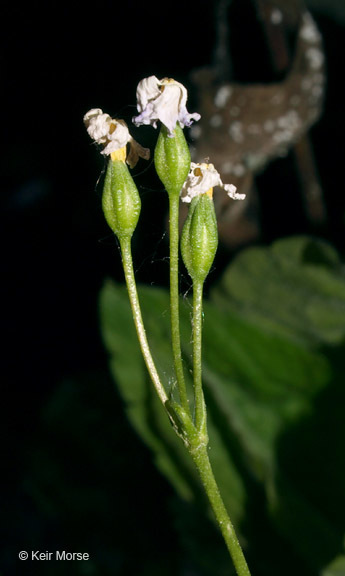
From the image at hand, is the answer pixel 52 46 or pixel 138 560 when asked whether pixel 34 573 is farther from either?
pixel 52 46

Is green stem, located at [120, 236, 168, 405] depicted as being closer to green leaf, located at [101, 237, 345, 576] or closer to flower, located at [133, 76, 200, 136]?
flower, located at [133, 76, 200, 136]

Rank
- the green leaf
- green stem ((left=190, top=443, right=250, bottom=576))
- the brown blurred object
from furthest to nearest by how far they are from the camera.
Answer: the brown blurred object, the green leaf, green stem ((left=190, top=443, right=250, bottom=576))

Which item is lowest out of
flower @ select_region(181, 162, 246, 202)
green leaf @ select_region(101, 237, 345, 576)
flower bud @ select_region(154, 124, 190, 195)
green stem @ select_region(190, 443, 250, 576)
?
green leaf @ select_region(101, 237, 345, 576)

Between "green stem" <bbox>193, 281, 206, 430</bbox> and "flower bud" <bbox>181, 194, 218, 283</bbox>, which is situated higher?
"flower bud" <bbox>181, 194, 218, 283</bbox>

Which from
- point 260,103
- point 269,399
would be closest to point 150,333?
point 269,399

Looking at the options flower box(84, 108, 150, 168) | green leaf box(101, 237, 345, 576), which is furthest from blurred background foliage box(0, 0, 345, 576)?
flower box(84, 108, 150, 168)

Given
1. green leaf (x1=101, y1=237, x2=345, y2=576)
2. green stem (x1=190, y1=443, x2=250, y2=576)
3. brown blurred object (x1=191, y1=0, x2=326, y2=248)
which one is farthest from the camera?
brown blurred object (x1=191, y1=0, x2=326, y2=248)

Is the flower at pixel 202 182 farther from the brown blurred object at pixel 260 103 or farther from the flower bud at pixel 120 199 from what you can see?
the brown blurred object at pixel 260 103

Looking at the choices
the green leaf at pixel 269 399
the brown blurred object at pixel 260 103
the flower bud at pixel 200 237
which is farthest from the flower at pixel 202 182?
the brown blurred object at pixel 260 103
